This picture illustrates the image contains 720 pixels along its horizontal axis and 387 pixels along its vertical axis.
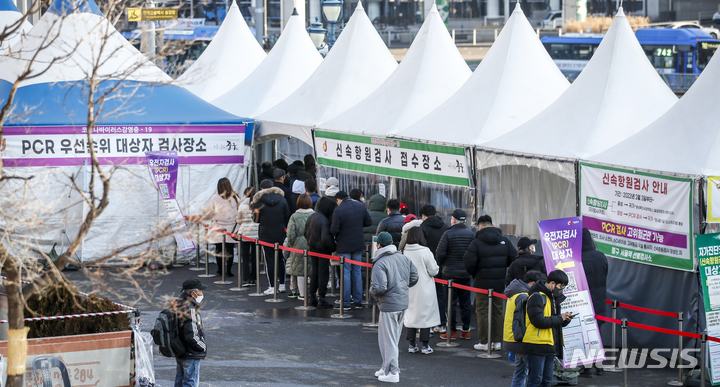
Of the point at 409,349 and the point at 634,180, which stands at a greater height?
the point at 634,180

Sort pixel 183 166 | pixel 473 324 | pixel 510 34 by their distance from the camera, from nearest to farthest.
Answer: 1. pixel 473 324
2. pixel 510 34
3. pixel 183 166

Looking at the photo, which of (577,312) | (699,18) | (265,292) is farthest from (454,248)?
(699,18)

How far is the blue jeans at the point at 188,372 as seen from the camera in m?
7.93

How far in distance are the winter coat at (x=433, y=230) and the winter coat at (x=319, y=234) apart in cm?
164

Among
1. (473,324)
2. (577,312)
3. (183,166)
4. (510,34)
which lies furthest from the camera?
(183,166)

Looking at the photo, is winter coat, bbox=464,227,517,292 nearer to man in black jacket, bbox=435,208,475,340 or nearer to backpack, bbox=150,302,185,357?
man in black jacket, bbox=435,208,475,340

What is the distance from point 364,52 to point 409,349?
7962 millimetres

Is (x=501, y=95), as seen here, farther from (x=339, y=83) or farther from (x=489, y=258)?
(x=339, y=83)

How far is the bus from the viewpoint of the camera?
41503 millimetres

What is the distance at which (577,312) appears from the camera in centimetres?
901

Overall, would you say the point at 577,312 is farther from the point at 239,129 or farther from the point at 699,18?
the point at 699,18

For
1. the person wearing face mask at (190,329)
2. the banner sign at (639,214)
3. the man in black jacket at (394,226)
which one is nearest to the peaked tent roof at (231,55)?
the man in black jacket at (394,226)

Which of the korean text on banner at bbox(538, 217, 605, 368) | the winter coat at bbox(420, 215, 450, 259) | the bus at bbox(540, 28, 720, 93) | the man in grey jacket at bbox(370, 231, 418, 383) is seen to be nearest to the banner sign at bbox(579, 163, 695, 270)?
the korean text on banner at bbox(538, 217, 605, 368)

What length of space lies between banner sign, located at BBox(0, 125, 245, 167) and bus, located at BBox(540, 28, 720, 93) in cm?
2792
